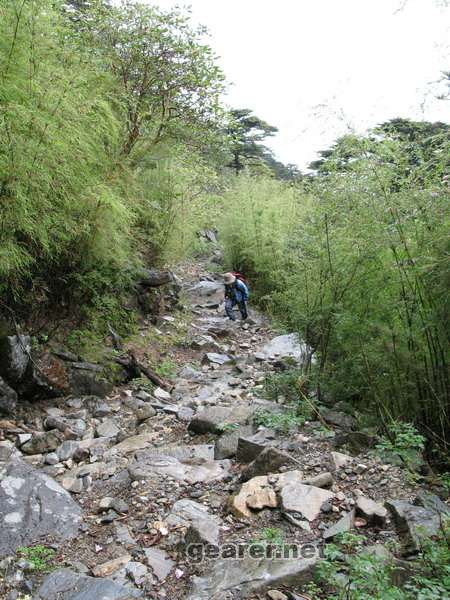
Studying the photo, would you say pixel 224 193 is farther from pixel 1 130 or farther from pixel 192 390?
pixel 1 130

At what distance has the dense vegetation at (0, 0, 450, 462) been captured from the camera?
3.60 m

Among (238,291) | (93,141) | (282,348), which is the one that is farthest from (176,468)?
(238,291)

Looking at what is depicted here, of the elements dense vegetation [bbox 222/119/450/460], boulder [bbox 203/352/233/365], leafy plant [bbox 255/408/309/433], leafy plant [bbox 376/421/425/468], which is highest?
dense vegetation [bbox 222/119/450/460]

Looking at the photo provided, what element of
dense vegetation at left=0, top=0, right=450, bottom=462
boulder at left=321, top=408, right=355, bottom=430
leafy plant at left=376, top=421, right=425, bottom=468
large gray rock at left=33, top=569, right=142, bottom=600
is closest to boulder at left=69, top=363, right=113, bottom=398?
dense vegetation at left=0, top=0, right=450, bottom=462

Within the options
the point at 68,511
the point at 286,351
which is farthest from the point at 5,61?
the point at 286,351

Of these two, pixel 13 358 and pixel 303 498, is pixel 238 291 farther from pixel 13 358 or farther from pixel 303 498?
pixel 303 498

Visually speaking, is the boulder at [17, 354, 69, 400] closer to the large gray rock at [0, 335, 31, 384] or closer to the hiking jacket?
the large gray rock at [0, 335, 31, 384]

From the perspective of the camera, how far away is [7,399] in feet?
14.3

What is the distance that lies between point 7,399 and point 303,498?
294 cm

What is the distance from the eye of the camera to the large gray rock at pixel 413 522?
242 cm

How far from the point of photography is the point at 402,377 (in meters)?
3.96

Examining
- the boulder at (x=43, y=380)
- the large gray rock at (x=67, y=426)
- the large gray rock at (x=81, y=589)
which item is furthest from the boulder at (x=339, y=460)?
the boulder at (x=43, y=380)

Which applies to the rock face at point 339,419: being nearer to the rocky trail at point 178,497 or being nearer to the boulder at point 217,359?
the rocky trail at point 178,497

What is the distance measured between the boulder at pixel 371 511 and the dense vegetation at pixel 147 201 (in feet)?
1.98
